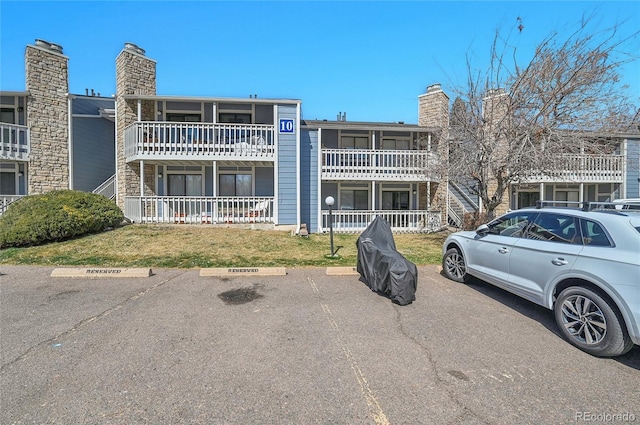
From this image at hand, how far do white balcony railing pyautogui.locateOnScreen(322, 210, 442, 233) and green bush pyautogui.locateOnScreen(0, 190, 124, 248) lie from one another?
29.0ft

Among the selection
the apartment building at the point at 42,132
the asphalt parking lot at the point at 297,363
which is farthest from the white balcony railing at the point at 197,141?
the asphalt parking lot at the point at 297,363

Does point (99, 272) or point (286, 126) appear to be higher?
point (286, 126)

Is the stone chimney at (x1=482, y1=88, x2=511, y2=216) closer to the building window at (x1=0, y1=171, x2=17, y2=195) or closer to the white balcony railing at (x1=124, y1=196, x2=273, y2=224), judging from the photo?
the white balcony railing at (x1=124, y1=196, x2=273, y2=224)

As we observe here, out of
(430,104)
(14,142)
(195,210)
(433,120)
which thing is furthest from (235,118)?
(430,104)

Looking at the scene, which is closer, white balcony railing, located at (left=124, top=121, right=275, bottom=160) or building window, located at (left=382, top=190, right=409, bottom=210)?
white balcony railing, located at (left=124, top=121, right=275, bottom=160)

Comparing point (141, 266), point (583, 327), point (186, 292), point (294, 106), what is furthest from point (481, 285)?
point (294, 106)

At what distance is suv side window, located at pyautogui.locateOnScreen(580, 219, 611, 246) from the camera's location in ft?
11.9

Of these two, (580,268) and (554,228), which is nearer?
(580,268)

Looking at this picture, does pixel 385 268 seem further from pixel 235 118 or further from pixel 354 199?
pixel 235 118

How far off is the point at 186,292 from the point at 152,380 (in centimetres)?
297

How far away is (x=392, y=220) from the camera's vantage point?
50.3ft

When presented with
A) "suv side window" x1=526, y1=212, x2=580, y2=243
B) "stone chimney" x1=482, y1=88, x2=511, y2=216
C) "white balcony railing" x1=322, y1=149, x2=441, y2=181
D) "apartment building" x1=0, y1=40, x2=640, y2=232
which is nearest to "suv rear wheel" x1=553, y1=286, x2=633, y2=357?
"suv side window" x1=526, y1=212, x2=580, y2=243

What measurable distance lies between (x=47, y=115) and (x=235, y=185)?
9148mm

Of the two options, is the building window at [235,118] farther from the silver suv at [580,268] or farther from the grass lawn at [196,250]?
the silver suv at [580,268]
